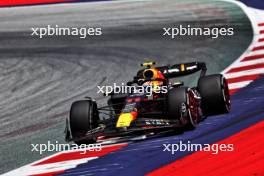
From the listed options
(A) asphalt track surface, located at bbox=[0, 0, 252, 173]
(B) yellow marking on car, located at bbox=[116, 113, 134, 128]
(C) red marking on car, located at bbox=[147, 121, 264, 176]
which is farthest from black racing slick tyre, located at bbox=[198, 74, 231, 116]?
(A) asphalt track surface, located at bbox=[0, 0, 252, 173]

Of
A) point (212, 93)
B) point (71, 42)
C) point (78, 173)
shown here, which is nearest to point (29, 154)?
point (78, 173)

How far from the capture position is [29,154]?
13.2 m

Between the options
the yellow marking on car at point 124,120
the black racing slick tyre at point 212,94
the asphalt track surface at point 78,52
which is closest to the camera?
the yellow marking on car at point 124,120

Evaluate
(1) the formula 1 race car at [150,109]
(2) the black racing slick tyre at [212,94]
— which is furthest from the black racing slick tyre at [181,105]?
(2) the black racing slick tyre at [212,94]

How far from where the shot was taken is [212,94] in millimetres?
13094

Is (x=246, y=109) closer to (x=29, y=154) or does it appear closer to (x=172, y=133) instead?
(x=172, y=133)

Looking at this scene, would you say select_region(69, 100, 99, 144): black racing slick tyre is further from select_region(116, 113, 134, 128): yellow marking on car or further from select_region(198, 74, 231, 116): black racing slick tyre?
select_region(198, 74, 231, 116): black racing slick tyre

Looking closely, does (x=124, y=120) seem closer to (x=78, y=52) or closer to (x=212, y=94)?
(x=212, y=94)

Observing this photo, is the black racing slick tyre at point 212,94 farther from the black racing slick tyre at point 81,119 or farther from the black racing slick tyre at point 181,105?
the black racing slick tyre at point 81,119

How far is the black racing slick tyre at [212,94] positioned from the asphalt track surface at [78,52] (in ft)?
8.79

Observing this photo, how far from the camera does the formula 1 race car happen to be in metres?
12.1

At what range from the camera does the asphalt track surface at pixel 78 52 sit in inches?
599

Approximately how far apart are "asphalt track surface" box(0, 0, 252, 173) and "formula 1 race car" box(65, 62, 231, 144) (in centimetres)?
111

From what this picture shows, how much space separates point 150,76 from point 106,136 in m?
1.93
